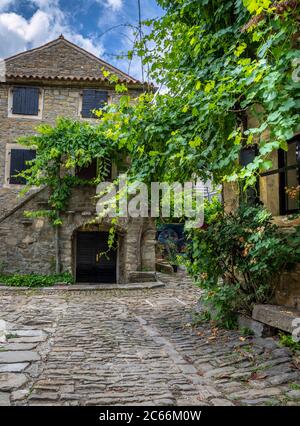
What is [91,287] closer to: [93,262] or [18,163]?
[93,262]

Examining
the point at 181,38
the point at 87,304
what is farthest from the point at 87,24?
the point at 87,304

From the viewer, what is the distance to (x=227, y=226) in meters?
5.12

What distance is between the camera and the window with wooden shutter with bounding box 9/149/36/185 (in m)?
14.5

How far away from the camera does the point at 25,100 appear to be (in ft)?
49.0

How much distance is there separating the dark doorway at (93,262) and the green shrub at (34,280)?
1481mm

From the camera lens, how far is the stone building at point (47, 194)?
11.9m

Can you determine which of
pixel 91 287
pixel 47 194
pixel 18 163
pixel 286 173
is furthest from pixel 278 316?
pixel 18 163

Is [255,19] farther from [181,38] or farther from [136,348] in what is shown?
[136,348]

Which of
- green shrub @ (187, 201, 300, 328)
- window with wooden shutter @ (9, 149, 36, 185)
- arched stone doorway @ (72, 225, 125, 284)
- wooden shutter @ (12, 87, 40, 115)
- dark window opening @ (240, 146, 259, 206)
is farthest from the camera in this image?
wooden shutter @ (12, 87, 40, 115)

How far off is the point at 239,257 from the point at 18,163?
1174 centimetres

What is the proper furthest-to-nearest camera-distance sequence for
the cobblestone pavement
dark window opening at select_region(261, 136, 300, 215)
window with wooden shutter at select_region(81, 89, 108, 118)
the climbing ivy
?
window with wooden shutter at select_region(81, 89, 108, 118) < dark window opening at select_region(261, 136, 300, 215) < the climbing ivy < the cobblestone pavement

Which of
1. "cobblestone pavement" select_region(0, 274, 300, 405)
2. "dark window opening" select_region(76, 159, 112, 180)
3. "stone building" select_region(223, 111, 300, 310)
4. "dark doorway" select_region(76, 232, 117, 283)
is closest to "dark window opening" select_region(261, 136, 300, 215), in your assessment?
"stone building" select_region(223, 111, 300, 310)

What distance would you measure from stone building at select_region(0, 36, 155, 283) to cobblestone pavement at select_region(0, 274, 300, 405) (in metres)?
5.20

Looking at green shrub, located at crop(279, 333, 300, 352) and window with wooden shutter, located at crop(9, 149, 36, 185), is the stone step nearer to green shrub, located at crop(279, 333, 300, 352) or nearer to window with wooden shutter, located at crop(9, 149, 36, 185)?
green shrub, located at crop(279, 333, 300, 352)
